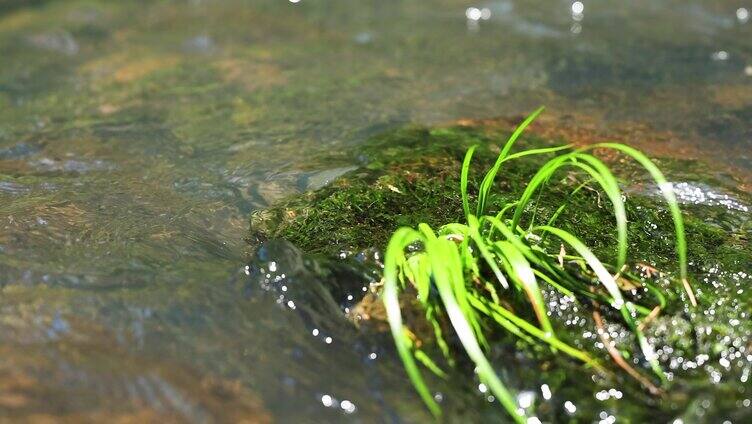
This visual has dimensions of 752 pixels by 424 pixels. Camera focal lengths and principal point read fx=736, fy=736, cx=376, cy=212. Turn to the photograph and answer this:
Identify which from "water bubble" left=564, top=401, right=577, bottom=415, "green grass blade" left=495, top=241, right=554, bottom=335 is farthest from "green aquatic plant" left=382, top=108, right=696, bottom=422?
"water bubble" left=564, top=401, right=577, bottom=415

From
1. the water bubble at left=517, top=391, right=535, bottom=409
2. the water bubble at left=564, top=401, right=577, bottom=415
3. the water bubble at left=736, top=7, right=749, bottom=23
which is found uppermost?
the water bubble at left=736, top=7, right=749, bottom=23

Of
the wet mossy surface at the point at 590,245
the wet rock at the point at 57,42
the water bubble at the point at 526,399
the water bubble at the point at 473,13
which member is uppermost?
the wet rock at the point at 57,42

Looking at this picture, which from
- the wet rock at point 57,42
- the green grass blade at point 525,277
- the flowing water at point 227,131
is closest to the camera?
the green grass blade at point 525,277

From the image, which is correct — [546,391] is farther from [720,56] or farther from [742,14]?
[742,14]

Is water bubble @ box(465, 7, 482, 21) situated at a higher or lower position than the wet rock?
lower

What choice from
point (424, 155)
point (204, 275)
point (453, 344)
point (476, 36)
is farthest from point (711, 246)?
point (476, 36)

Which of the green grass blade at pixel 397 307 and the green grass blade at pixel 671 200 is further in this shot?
the green grass blade at pixel 671 200

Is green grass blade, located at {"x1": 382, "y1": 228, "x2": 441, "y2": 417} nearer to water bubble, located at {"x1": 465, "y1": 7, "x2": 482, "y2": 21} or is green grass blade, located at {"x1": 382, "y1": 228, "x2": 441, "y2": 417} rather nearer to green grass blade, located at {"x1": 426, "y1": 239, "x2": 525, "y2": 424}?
green grass blade, located at {"x1": 426, "y1": 239, "x2": 525, "y2": 424}

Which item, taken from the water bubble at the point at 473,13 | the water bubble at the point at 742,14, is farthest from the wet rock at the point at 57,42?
the water bubble at the point at 742,14

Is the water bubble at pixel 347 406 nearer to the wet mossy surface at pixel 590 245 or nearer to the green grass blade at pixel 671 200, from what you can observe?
the wet mossy surface at pixel 590 245
